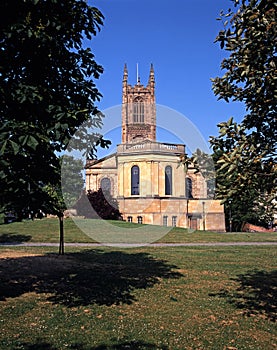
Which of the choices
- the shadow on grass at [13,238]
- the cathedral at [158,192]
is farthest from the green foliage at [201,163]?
the cathedral at [158,192]

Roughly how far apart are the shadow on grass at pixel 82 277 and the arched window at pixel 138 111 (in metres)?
81.4

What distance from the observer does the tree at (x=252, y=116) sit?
5.63 meters

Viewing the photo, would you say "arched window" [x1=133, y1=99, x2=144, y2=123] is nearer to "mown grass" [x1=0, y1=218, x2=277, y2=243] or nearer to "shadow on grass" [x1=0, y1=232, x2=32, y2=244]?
"mown grass" [x1=0, y1=218, x2=277, y2=243]

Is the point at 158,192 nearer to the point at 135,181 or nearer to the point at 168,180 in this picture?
the point at 168,180

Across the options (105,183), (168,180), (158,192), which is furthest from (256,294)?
(105,183)

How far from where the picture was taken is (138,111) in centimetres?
9675

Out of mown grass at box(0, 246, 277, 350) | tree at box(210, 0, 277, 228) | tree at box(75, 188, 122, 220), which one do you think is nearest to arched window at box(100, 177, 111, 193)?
tree at box(75, 188, 122, 220)

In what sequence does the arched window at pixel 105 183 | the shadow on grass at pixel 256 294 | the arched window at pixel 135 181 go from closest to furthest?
the shadow on grass at pixel 256 294, the arched window at pixel 135 181, the arched window at pixel 105 183

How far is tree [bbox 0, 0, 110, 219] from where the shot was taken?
710 centimetres

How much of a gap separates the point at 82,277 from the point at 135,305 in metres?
3.39

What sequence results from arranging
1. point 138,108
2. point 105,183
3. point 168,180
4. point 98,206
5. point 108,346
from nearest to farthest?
1. point 108,346
2. point 98,206
3. point 168,180
4. point 105,183
5. point 138,108

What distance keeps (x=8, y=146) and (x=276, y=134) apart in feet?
16.1

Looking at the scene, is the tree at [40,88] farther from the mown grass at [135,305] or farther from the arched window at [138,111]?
the arched window at [138,111]

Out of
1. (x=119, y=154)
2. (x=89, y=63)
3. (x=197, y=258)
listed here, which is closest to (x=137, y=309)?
(x=89, y=63)
